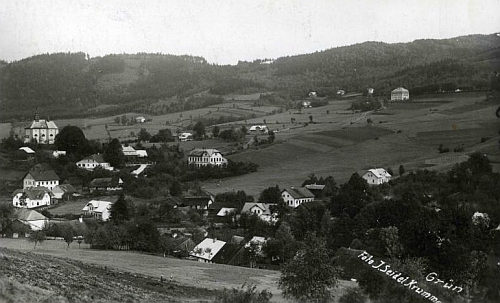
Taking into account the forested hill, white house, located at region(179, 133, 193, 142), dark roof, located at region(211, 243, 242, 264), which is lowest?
dark roof, located at region(211, 243, 242, 264)

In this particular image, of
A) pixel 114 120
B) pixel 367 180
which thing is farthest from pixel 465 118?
pixel 114 120

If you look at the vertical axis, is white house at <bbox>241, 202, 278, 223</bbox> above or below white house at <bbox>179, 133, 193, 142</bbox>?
below

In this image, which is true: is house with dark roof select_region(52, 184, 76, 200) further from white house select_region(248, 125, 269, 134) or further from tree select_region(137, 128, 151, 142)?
white house select_region(248, 125, 269, 134)

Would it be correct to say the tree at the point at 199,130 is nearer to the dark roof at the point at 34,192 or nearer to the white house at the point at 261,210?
the dark roof at the point at 34,192

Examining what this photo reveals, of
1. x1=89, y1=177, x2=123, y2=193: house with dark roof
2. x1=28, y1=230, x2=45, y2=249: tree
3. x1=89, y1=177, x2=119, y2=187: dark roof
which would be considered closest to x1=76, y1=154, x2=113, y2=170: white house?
x1=89, y1=177, x2=119, y2=187: dark roof

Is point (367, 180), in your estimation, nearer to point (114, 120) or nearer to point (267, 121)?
point (267, 121)

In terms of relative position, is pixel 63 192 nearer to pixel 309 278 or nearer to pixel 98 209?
pixel 98 209
